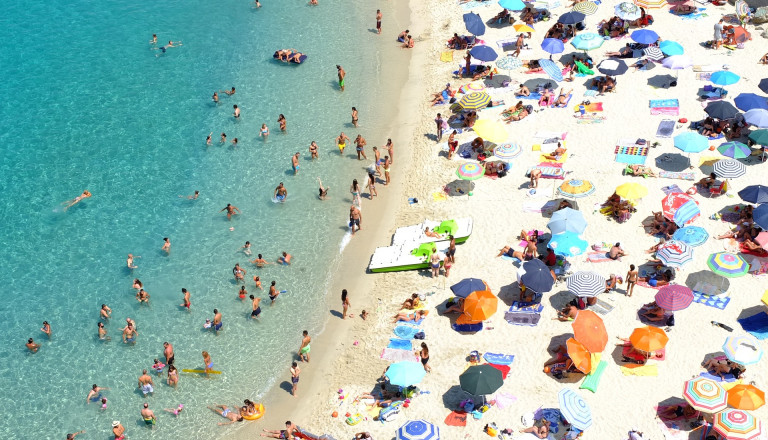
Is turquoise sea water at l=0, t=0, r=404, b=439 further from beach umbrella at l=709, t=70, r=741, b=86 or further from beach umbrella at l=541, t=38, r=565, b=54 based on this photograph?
beach umbrella at l=709, t=70, r=741, b=86

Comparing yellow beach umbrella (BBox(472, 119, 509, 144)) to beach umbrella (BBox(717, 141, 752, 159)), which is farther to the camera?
yellow beach umbrella (BBox(472, 119, 509, 144))

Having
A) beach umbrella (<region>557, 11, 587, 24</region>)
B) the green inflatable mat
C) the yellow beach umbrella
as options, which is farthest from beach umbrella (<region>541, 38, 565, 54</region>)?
the green inflatable mat

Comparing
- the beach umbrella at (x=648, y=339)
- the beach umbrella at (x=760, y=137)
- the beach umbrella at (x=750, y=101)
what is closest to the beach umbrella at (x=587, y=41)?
the beach umbrella at (x=750, y=101)

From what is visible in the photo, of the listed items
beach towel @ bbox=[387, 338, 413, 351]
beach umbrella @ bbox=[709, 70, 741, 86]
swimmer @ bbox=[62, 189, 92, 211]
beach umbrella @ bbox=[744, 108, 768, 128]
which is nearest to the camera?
beach towel @ bbox=[387, 338, 413, 351]

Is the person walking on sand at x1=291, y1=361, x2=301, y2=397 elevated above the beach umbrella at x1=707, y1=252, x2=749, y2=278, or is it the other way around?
the beach umbrella at x1=707, y1=252, x2=749, y2=278

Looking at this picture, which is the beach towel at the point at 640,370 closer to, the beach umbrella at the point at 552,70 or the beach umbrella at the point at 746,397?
the beach umbrella at the point at 746,397

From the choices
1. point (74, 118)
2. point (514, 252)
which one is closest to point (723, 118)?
point (514, 252)

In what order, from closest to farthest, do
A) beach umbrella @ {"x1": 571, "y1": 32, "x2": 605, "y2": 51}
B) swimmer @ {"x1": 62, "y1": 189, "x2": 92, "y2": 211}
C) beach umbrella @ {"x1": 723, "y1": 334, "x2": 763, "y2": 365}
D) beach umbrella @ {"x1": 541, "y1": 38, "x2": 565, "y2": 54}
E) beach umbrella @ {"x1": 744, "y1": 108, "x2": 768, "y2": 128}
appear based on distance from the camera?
beach umbrella @ {"x1": 723, "y1": 334, "x2": 763, "y2": 365} → beach umbrella @ {"x1": 744, "y1": 108, "x2": 768, "y2": 128} → swimmer @ {"x1": 62, "y1": 189, "x2": 92, "y2": 211} → beach umbrella @ {"x1": 571, "y1": 32, "x2": 605, "y2": 51} → beach umbrella @ {"x1": 541, "y1": 38, "x2": 565, "y2": 54}

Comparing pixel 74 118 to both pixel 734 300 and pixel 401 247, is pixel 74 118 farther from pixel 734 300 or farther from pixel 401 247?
pixel 734 300
